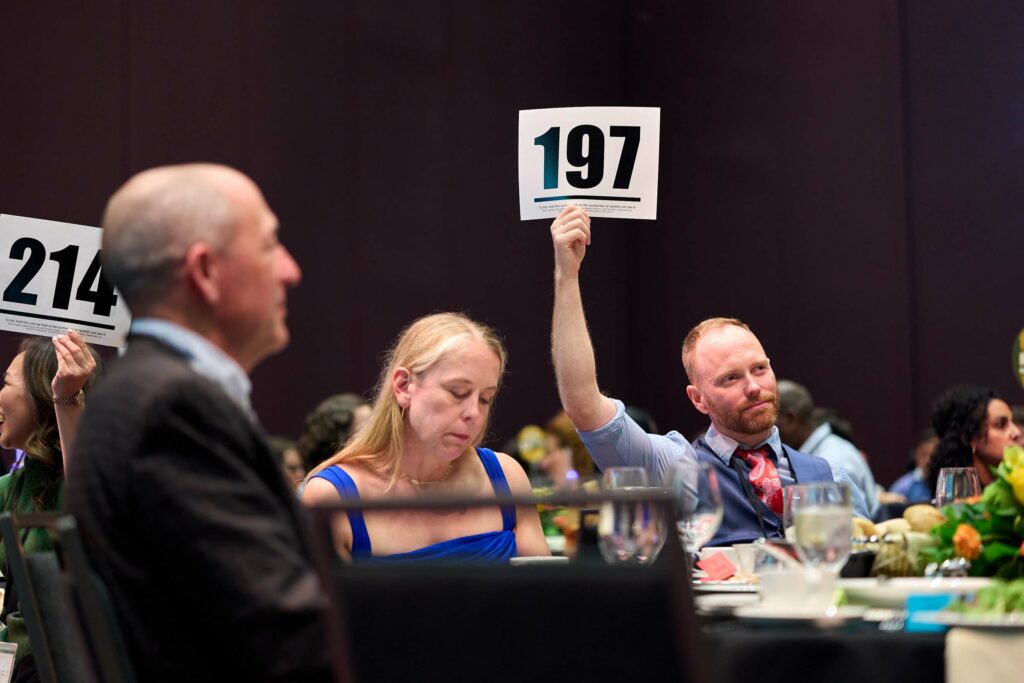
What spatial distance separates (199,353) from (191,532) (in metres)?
0.25

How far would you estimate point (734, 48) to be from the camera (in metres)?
8.82

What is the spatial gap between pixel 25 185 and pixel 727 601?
5.39 metres

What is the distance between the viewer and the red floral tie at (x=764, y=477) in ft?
10.5

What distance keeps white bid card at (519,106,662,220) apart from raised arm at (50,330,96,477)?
3.78 feet

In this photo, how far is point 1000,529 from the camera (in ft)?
6.41

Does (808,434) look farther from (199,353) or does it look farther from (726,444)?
(199,353)

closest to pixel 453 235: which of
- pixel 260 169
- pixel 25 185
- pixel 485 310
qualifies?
pixel 485 310

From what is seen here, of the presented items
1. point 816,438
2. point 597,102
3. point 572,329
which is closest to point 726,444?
point 572,329

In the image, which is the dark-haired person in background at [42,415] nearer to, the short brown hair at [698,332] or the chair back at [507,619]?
the short brown hair at [698,332]

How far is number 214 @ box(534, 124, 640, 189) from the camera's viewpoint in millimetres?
3369

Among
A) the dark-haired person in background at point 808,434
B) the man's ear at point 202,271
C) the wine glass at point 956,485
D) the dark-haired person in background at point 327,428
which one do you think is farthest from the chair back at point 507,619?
the dark-haired person in background at point 808,434

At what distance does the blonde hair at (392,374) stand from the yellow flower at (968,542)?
119 cm

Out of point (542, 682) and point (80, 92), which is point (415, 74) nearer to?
point (80, 92)

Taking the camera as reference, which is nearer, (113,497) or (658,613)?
(658,613)
